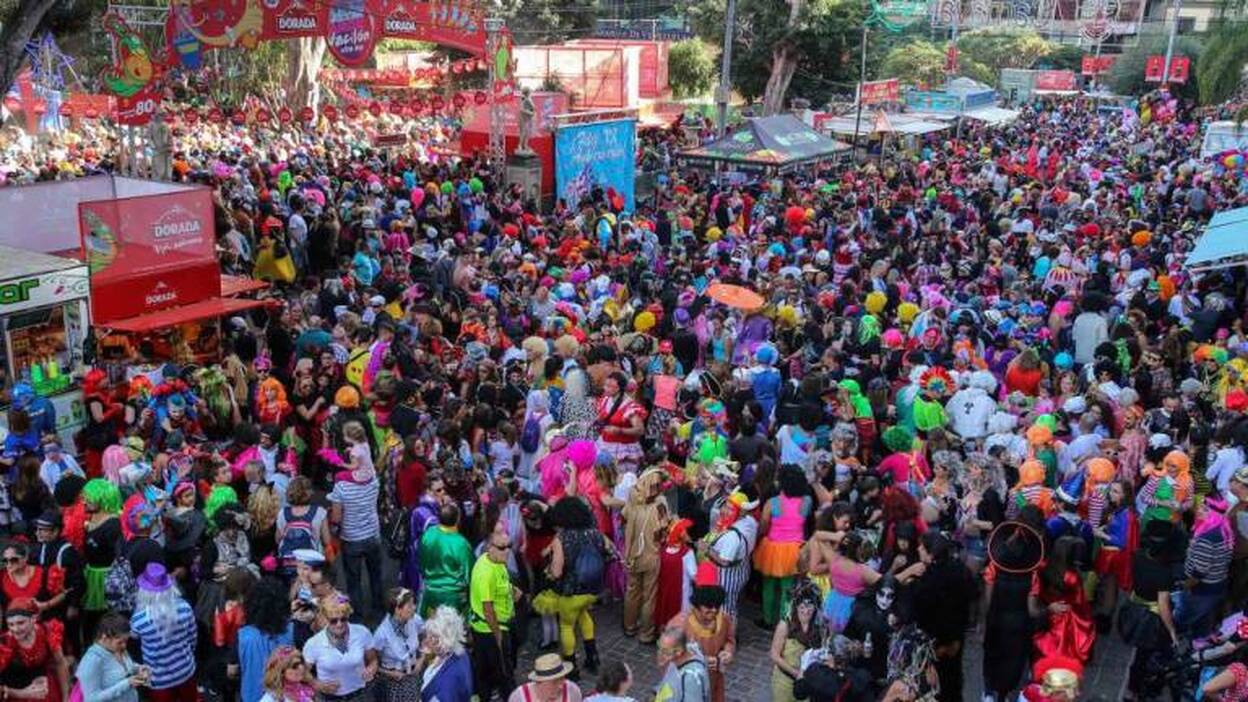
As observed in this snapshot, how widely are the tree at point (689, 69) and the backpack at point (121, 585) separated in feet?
128

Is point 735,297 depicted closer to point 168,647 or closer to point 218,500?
point 218,500

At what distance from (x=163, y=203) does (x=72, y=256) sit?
2.06 metres

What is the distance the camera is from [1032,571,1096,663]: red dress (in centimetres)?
571

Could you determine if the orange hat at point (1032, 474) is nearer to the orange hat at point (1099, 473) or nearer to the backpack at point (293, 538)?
the orange hat at point (1099, 473)

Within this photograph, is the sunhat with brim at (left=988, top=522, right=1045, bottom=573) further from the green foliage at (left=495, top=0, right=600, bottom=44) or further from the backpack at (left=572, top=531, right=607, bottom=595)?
the green foliage at (left=495, top=0, right=600, bottom=44)

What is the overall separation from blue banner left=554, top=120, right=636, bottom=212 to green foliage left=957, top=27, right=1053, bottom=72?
44528 mm

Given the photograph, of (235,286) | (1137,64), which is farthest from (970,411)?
(1137,64)

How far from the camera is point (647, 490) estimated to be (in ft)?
21.9

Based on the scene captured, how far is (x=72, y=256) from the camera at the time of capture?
11.4 metres

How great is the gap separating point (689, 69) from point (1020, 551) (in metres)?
39.0

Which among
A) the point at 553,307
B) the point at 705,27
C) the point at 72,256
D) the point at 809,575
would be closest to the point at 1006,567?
the point at 809,575

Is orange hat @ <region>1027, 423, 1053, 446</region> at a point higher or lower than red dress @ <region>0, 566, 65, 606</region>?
higher

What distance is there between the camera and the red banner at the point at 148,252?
960 cm

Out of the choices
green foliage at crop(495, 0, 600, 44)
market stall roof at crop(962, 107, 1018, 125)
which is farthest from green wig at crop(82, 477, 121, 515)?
green foliage at crop(495, 0, 600, 44)
